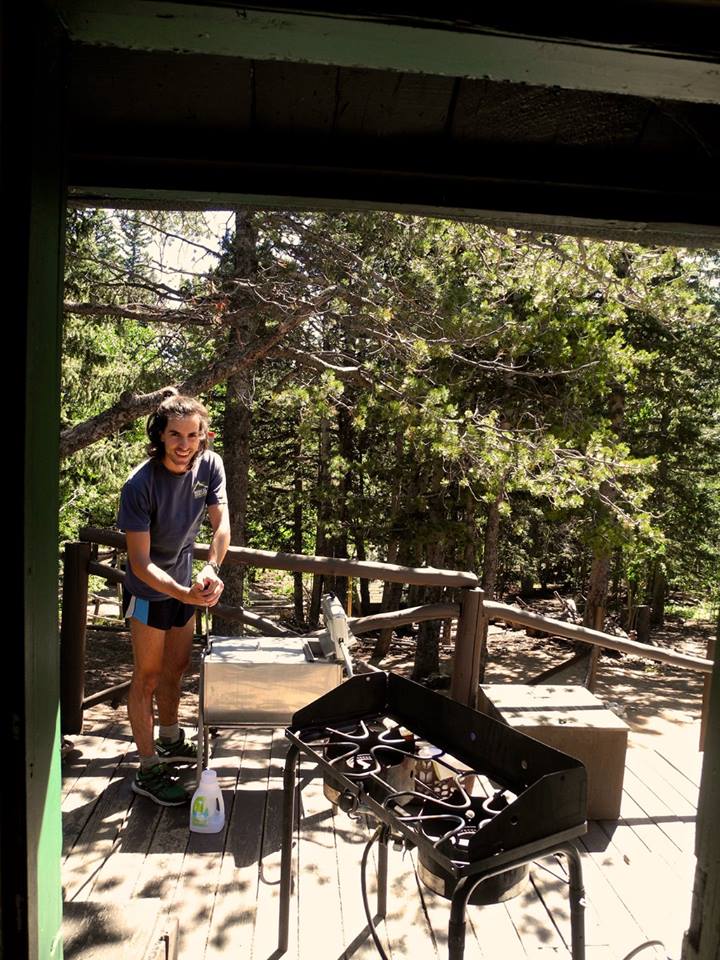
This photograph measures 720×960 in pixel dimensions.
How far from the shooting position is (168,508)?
130 inches

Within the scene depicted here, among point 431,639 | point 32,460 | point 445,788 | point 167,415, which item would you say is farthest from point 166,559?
point 431,639

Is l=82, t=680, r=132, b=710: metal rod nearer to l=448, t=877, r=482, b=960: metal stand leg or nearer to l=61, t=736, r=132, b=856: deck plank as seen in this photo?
l=61, t=736, r=132, b=856: deck plank

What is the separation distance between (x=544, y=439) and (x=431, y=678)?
5.09 meters

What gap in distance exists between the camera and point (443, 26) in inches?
47.7

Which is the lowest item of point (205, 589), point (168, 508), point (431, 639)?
point (431, 639)

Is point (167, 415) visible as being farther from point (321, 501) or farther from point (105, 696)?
point (321, 501)

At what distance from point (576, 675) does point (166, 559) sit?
10.2 m

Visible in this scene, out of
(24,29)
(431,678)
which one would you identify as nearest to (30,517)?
(24,29)

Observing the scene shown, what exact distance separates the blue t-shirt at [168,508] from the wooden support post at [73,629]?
87 cm

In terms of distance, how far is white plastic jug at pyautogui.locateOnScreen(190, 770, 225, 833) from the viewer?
3256mm

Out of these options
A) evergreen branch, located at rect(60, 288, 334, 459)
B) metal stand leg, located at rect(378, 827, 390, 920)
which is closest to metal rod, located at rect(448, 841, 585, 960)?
metal stand leg, located at rect(378, 827, 390, 920)

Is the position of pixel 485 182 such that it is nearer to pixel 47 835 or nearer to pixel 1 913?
pixel 47 835

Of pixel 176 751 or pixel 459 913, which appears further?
pixel 176 751

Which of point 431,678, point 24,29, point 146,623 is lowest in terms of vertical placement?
point 431,678
